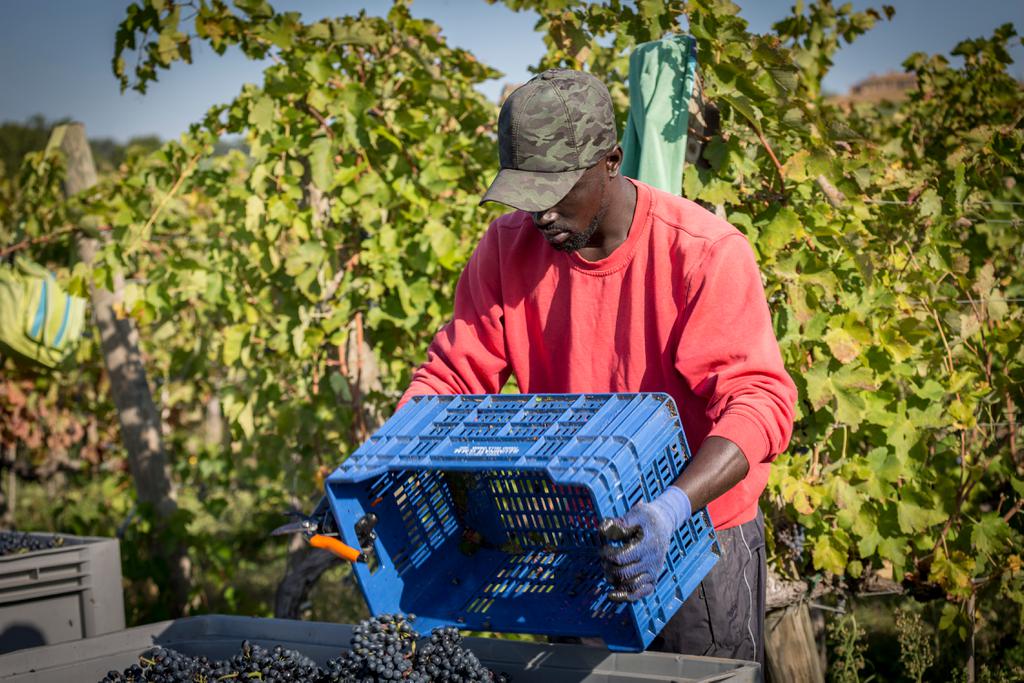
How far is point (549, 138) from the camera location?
1.76 m

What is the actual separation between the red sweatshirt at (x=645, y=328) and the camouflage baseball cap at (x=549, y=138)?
0.59ft

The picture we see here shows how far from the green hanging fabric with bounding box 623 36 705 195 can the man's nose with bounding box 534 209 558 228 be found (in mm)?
921

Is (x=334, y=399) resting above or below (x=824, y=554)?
above

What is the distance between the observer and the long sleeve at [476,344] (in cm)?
207

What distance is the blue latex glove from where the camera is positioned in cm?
144

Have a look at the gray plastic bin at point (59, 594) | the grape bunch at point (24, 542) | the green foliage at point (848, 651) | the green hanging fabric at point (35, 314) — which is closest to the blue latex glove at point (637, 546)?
the green foliage at point (848, 651)

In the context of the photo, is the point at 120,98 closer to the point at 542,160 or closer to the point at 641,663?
the point at 542,160

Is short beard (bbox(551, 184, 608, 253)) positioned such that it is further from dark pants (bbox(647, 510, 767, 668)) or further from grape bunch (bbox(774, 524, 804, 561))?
grape bunch (bbox(774, 524, 804, 561))

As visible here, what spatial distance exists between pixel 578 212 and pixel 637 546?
2.17 ft

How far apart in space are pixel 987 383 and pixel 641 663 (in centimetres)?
189

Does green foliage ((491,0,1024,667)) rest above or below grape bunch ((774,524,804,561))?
above

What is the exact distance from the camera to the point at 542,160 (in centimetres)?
177

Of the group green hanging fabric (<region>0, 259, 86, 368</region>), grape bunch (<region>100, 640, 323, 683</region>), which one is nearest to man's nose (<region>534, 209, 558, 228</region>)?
grape bunch (<region>100, 640, 323, 683</region>)

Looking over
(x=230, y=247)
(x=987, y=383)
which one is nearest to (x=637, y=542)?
(x=987, y=383)
